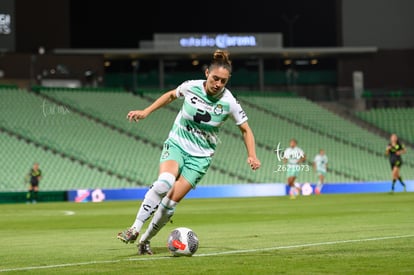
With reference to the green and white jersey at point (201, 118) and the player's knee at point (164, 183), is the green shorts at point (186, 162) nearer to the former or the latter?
the green and white jersey at point (201, 118)

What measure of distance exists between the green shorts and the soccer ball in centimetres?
90

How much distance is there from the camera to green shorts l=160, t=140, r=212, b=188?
44.1ft

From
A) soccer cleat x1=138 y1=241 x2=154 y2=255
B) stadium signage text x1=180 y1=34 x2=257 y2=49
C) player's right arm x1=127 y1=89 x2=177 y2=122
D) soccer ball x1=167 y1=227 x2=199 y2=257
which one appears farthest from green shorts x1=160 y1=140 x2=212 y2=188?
stadium signage text x1=180 y1=34 x2=257 y2=49

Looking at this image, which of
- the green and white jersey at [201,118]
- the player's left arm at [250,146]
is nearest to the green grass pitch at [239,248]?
the player's left arm at [250,146]

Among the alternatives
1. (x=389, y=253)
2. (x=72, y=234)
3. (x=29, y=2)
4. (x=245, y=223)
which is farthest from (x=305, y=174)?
(x=389, y=253)

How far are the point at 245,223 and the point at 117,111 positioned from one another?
3457 cm

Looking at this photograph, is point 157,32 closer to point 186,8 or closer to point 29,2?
point 186,8

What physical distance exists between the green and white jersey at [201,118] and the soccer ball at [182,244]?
125 cm

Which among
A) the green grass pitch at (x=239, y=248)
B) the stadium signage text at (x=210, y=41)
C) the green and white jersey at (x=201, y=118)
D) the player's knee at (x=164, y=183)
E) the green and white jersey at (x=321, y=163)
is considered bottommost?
the green grass pitch at (x=239, y=248)

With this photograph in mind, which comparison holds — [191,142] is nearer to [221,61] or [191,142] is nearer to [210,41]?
[221,61]

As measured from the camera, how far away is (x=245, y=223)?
22.0 metres

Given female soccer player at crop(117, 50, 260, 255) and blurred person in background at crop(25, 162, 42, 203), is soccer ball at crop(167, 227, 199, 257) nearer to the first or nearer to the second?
female soccer player at crop(117, 50, 260, 255)

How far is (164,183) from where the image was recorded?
13141 mm

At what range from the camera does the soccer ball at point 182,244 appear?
12.8 meters
